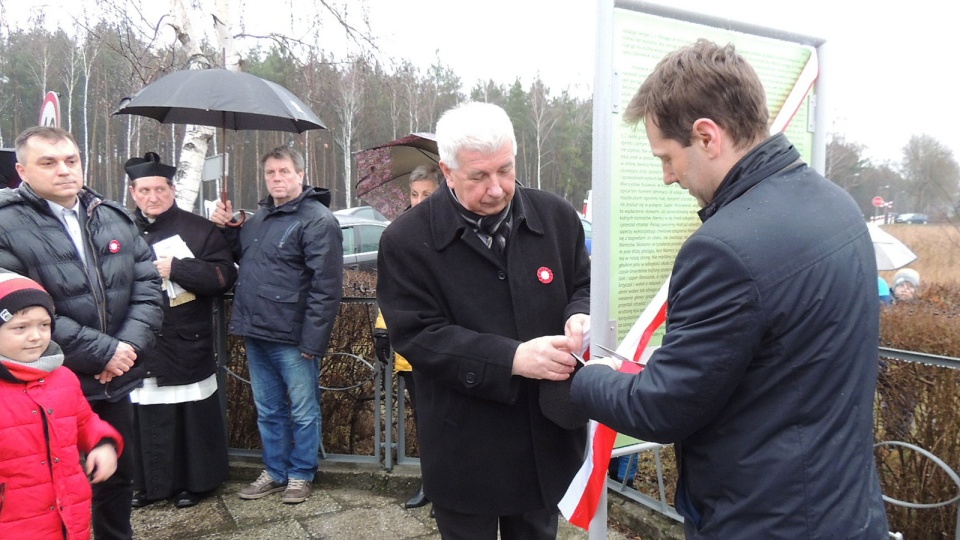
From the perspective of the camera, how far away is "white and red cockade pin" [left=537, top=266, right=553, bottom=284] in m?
2.10

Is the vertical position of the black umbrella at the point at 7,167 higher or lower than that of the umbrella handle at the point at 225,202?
higher

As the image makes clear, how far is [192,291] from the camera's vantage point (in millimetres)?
3846

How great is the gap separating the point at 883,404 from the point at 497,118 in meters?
2.06

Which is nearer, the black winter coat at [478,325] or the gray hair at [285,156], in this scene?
the black winter coat at [478,325]

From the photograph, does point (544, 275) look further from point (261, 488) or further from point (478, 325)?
point (261, 488)

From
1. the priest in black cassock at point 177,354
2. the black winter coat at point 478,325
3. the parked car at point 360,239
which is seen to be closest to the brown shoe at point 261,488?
the priest in black cassock at point 177,354

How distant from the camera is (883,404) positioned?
2789mm

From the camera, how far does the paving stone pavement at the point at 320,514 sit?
11.9 feet

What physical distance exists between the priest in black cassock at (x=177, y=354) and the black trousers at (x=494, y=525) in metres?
2.28

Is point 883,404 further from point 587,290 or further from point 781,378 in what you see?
point 781,378

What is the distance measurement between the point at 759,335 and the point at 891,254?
487 cm

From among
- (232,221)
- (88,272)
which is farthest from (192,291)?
(88,272)

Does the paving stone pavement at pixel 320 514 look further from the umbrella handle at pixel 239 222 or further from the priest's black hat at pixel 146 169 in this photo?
the priest's black hat at pixel 146 169

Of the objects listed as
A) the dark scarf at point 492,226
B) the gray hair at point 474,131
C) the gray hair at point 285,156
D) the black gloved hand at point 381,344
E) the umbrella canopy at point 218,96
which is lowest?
the black gloved hand at point 381,344
